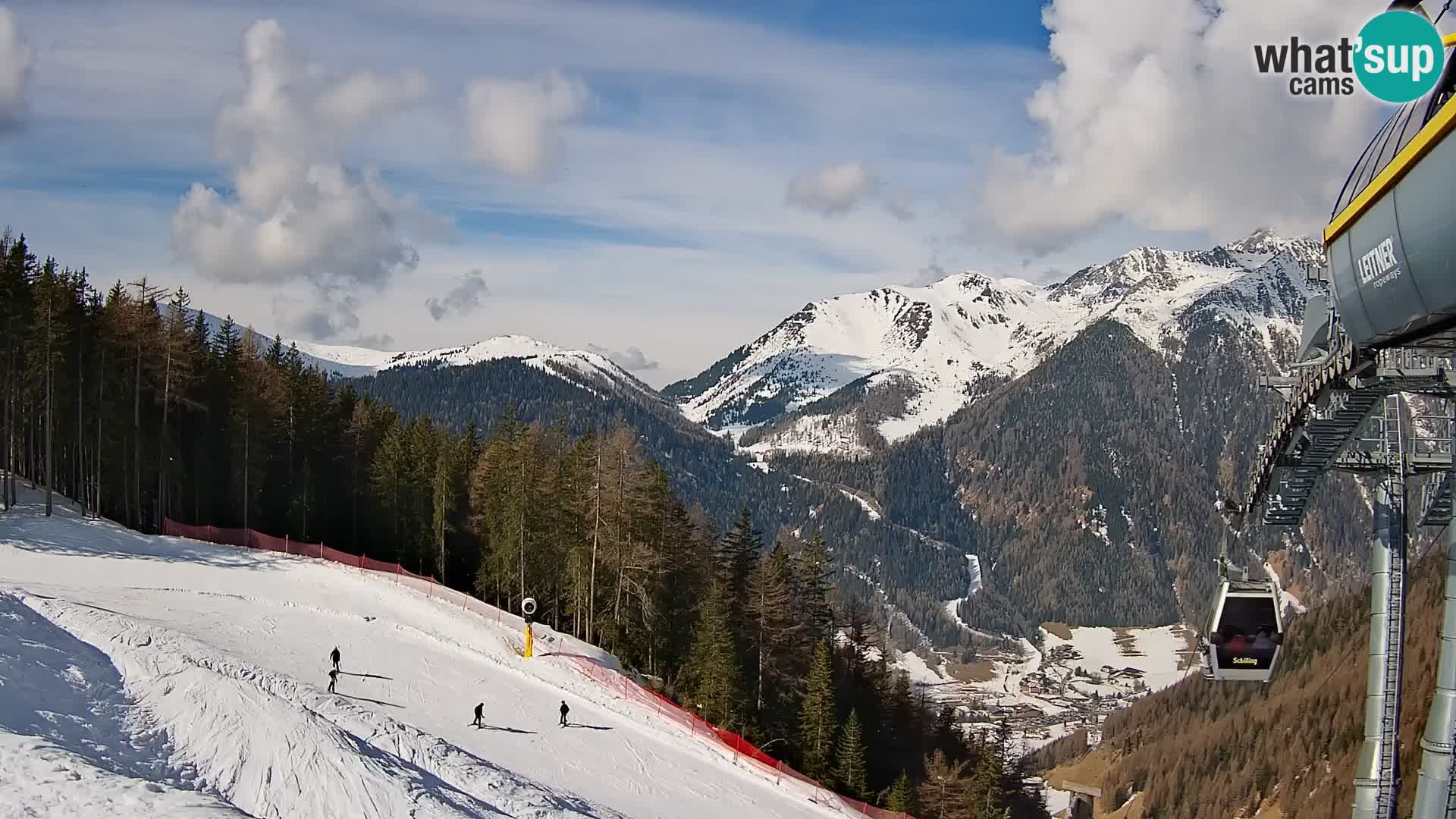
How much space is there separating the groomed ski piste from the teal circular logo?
19.0 meters

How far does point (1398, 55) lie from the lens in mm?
10766

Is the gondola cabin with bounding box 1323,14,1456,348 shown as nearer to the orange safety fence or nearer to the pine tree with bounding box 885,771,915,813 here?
the orange safety fence

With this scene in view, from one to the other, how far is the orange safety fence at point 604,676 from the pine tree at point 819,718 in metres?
3.81

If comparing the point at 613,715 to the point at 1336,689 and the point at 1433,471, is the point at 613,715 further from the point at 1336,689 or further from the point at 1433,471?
the point at 1336,689

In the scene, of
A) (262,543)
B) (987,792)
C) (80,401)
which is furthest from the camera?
(262,543)

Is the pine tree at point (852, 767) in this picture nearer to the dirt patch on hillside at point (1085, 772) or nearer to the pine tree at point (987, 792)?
the pine tree at point (987, 792)

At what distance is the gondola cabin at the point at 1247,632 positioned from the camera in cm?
2052

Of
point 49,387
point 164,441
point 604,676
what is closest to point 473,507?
point 164,441

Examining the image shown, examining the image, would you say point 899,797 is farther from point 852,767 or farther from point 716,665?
point 716,665

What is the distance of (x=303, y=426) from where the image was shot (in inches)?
2505

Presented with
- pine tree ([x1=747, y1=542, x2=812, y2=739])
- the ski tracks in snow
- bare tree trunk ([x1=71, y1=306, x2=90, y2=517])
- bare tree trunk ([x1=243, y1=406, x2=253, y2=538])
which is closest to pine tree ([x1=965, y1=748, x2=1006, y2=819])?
pine tree ([x1=747, y1=542, x2=812, y2=739])

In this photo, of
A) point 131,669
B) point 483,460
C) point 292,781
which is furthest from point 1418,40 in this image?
point 483,460

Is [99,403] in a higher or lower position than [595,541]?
higher

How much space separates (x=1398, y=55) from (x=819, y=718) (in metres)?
41.7
